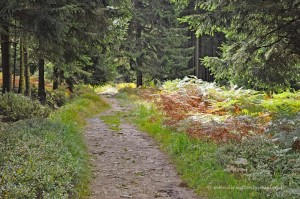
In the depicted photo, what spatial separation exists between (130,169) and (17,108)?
5.70m

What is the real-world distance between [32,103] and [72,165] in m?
6.68

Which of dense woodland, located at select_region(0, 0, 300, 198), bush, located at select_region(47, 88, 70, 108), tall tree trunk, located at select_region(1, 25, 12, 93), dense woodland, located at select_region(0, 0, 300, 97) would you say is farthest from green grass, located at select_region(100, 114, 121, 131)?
bush, located at select_region(47, 88, 70, 108)

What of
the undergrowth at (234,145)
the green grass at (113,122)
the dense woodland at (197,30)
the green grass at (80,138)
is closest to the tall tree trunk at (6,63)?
the dense woodland at (197,30)

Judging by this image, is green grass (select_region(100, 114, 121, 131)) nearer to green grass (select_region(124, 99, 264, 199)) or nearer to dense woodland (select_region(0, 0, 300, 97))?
green grass (select_region(124, 99, 264, 199))

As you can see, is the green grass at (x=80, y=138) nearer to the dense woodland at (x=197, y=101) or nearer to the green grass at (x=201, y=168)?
the dense woodland at (x=197, y=101)

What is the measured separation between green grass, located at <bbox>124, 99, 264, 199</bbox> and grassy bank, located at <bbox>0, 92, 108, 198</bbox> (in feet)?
6.61

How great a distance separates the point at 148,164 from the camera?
7.53 m

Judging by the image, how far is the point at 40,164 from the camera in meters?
4.99

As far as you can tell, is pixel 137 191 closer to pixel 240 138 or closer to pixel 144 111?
pixel 240 138

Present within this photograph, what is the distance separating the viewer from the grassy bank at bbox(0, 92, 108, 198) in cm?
430

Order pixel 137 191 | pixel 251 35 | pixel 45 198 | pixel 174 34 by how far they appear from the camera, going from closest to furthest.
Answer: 1. pixel 45 198
2. pixel 137 191
3. pixel 251 35
4. pixel 174 34

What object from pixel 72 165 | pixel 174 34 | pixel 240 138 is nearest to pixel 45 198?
pixel 72 165

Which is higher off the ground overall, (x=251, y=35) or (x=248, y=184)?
(x=251, y=35)

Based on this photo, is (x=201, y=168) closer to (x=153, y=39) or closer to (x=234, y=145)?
(x=234, y=145)
